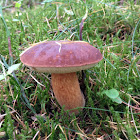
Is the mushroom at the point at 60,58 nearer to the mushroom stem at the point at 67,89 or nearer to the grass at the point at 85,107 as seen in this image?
the mushroom stem at the point at 67,89

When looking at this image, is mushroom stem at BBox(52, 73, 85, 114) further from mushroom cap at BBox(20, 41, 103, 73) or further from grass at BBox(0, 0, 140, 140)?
mushroom cap at BBox(20, 41, 103, 73)

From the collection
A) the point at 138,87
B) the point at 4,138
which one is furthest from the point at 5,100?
the point at 138,87

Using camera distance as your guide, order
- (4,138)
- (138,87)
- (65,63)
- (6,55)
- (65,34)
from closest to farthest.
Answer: (65,63), (4,138), (138,87), (6,55), (65,34)

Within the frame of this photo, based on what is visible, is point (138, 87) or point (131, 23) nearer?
point (138, 87)

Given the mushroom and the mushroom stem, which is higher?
the mushroom

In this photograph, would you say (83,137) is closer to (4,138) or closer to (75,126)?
(75,126)

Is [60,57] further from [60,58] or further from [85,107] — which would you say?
[85,107]

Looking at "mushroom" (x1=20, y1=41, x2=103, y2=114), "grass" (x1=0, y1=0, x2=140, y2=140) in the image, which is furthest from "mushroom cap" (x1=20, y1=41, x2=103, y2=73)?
"grass" (x1=0, y1=0, x2=140, y2=140)
